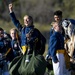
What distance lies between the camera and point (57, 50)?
53.5ft

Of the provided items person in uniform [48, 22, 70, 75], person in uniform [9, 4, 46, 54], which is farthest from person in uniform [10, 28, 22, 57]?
person in uniform [48, 22, 70, 75]

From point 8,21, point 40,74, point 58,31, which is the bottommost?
point 8,21

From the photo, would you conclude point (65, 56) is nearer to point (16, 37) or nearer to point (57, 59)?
point (57, 59)

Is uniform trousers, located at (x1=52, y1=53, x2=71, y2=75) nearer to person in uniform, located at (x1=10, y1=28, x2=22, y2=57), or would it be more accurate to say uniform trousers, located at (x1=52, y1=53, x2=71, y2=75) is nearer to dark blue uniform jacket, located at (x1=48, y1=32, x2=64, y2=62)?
dark blue uniform jacket, located at (x1=48, y1=32, x2=64, y2=62)

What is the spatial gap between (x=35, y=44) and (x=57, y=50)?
0.88 metres

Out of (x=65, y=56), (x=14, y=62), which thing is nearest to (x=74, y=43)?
(x=65, y=56)

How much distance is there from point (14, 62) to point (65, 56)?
1.35 meters

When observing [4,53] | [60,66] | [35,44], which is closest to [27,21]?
[35,44]

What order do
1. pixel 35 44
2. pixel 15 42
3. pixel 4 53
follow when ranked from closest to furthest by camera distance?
1. pixel 35 44
2. pixel 4 53
3. pixel 15 42

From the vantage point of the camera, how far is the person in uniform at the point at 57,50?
16.2 meters

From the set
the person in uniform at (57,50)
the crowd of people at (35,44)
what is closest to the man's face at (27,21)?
the crowd of people at (35,44)

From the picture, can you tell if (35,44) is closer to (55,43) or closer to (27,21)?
(27,21)

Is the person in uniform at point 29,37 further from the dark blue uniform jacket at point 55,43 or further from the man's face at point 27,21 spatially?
the dark blue uniform jacket at point 55,43

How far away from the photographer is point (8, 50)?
60.8 ft
